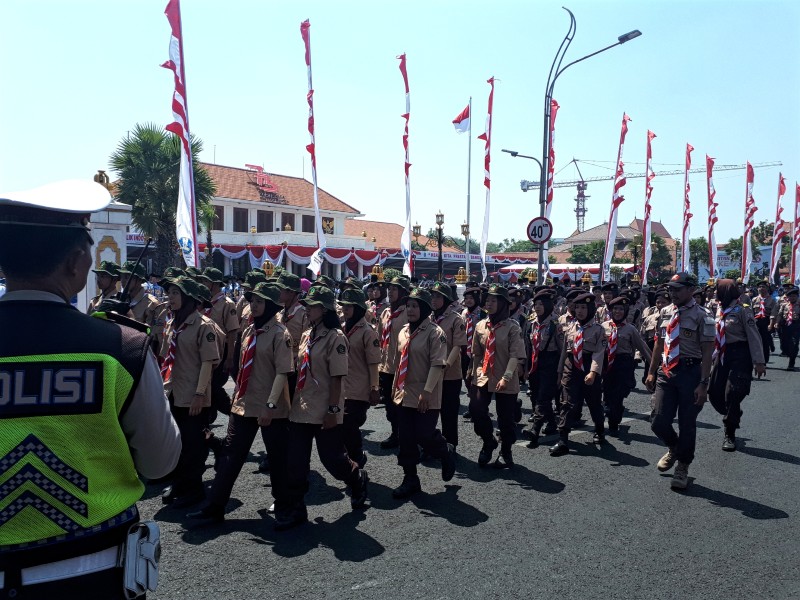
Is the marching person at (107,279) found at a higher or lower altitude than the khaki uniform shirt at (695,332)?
higher

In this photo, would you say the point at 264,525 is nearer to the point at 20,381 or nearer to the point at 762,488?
the point at 20,381

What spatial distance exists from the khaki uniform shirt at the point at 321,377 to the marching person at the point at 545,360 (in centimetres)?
361

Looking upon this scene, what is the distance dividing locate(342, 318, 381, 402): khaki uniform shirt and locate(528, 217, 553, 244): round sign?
320 inches

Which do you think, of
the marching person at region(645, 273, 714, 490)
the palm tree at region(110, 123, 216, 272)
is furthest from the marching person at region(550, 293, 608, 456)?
the palm tree at region(110, 123, 216, 272)

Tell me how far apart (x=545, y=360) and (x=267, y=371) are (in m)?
4.43

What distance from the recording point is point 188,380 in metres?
5.98

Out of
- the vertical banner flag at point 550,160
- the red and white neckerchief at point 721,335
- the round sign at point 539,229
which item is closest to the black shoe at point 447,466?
the red and white neckerchief at point 721,335

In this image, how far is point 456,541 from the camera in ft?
16.6

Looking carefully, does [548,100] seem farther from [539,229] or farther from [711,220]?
[711,220]

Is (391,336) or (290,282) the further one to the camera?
(391,336)

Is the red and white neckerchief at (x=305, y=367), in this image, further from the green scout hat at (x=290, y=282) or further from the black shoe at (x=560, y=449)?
the black shoe at (x=560, y=449)

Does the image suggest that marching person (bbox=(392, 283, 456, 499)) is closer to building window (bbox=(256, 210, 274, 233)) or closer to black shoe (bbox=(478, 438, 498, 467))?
black shoe (bbox=(478, 438, 498, 467))

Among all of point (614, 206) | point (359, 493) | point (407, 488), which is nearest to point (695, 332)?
point (407, 488)

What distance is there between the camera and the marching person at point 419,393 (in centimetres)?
628
